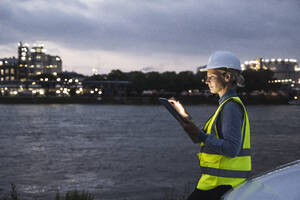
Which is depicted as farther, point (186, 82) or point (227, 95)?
point (186, 82)

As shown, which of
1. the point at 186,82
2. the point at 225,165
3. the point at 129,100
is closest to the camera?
the point at 225,165

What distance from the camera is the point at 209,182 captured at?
3.22 metres

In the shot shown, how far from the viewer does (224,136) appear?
3.02 meters

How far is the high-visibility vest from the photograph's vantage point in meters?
3.15

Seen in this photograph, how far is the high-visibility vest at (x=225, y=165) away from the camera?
3152 millimetres

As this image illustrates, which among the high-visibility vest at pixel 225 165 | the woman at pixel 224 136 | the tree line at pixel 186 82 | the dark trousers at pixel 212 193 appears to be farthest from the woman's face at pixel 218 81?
the tree line at pixel 186 82

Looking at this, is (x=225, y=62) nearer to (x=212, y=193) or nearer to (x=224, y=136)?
(x=224, y=136)

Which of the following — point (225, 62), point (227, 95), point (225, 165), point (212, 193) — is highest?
point (225, 62)

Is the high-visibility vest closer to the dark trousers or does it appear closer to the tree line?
the dark trousers

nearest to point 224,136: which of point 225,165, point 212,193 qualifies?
point 225,165

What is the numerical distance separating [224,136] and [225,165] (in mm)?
289

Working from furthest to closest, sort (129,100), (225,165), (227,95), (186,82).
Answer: (129,100), (186,82), (227,95), (225,165)

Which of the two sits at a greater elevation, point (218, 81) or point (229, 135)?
point (218, 81)

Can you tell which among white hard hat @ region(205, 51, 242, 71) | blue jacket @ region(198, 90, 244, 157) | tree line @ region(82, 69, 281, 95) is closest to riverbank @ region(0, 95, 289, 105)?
tree line @ region(82, 69, 281, 95)
